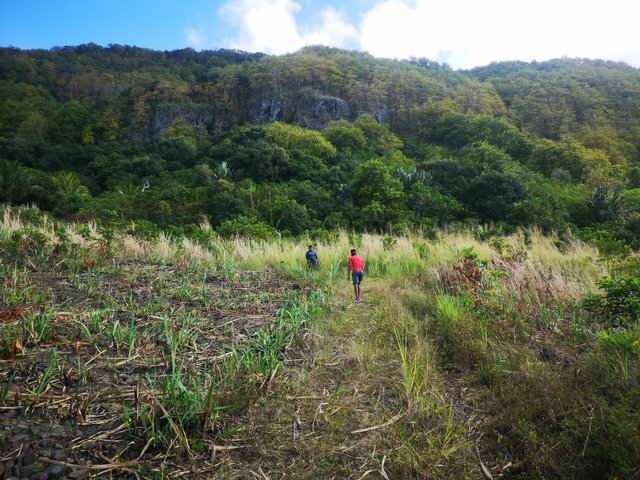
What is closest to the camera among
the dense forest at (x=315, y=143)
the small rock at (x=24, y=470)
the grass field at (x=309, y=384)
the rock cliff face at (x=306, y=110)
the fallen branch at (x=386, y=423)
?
the small rock at (x=24, y=470)

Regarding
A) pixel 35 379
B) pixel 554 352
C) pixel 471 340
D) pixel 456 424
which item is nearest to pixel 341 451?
pixel 456 424

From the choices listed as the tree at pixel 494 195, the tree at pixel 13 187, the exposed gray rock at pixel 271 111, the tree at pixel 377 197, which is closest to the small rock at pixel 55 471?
the tree at pixel 377 197

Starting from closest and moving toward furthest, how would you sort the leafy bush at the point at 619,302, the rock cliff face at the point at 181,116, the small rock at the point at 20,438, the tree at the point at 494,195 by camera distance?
the small rock at the point at 20,438 → the leafy bush at the point at 619,302 → the tree at the point at 494,195 → the rock cliff face at the point at 181,116

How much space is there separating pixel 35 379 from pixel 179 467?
1171 millimetres

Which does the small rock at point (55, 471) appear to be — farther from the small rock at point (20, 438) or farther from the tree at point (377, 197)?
the tree at point (377, 197)

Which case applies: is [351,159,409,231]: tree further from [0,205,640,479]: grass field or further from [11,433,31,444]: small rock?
[11,433,31,444]: small rock

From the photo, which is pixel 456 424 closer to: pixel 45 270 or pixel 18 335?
pixel 18 335

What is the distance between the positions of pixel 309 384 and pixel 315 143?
145 ft

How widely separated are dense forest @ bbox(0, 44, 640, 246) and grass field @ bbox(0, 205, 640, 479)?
3.47 meters

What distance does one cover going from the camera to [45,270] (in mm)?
4645

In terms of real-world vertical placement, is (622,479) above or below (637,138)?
below

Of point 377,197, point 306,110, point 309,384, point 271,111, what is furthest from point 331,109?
point 309,384

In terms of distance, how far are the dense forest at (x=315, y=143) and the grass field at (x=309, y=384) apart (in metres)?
3.47

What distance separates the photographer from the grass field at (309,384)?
1.72 meters
